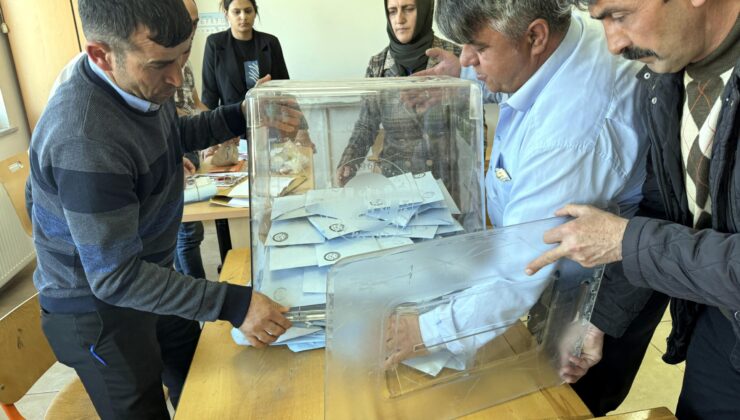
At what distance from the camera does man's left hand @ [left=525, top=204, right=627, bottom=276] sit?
709mm

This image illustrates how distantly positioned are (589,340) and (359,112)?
0.67 meters

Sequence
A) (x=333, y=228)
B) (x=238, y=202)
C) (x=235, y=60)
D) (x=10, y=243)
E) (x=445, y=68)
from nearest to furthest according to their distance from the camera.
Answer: (x=333, y=228) → (x=445, y=68) → (x=238, y=202) → (x=10, y=243) → (x=235, y=60)

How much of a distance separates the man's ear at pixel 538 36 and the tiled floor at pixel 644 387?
1402 mm

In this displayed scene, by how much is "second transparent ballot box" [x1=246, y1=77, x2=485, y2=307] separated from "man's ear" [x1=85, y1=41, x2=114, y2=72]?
12.0 inches

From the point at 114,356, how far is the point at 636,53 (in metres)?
1.04

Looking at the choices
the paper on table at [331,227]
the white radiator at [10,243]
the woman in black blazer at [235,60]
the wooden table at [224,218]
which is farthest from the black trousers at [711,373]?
the white radiator at [10,243]

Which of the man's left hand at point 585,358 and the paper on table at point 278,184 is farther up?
the paper on table at point 278,184

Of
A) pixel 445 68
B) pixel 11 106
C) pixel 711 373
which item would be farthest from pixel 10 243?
pixel 711 373

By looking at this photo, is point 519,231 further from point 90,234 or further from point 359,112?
point 90,234

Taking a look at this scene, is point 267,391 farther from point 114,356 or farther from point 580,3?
point 580,3

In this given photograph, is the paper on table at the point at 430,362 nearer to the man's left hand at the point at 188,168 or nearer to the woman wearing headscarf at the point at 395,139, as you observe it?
the woman wearing headscarf at the point at 395,139

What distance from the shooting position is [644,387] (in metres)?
1.84

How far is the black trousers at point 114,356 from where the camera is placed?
0.93 m

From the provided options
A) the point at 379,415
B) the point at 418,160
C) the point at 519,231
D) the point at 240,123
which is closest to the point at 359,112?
the point at 418,160
